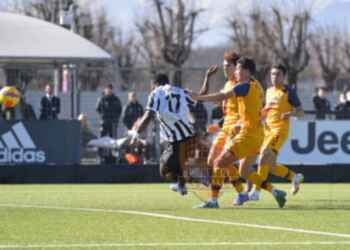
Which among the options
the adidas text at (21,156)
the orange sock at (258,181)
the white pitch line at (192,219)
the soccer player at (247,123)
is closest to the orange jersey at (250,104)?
the soccer player at (247,123)

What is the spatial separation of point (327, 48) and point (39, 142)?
167 feet

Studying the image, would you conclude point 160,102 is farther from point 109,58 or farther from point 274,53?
point 274,53

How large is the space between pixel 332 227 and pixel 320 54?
199 ft

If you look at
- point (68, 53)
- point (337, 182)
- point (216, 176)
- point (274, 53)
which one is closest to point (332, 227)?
point (216, 176)

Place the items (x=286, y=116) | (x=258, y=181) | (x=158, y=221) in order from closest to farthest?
(x=158, y=221) < (x=258, y=181) < (x=286, y=116)

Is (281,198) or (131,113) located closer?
(281,198)

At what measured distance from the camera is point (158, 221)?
13.5 metres

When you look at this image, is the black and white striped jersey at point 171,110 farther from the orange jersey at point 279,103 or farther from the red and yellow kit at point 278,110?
the orange jersey at point 279,103

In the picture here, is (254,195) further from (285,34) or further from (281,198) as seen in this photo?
(285,34)

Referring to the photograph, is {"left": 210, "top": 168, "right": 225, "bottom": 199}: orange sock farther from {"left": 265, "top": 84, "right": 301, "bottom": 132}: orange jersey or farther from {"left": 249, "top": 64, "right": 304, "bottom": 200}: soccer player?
{"left": 265, "top": 84, "right": 301, "bottom": 132}: orange jersey

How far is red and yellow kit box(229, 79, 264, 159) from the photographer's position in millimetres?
15570

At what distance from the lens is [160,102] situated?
1630 cm

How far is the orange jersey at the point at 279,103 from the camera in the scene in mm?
17797

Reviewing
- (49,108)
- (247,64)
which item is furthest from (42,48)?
(247,64)
